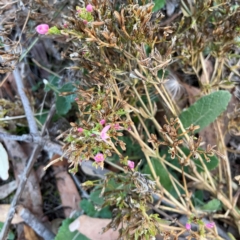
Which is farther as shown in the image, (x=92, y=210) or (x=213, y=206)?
(x=92, y=210)

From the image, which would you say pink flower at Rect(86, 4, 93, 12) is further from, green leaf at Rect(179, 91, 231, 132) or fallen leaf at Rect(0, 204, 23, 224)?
fallen leaf at Rect(0, 204, 23, 224)

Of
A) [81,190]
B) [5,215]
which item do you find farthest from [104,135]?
[5,215]

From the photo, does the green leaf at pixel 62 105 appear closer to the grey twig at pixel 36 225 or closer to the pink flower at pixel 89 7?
the grey twig at pixel 36 225

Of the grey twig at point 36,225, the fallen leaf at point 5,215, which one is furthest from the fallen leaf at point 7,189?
the grey twig at point 36,225

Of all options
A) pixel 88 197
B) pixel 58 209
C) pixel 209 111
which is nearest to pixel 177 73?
pixel 209 111

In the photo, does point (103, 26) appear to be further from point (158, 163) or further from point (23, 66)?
point (23, 66)

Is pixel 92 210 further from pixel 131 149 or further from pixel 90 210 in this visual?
pixel 131 149

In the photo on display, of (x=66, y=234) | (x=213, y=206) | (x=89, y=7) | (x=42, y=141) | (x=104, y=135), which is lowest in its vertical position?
(x=66, y=234)
